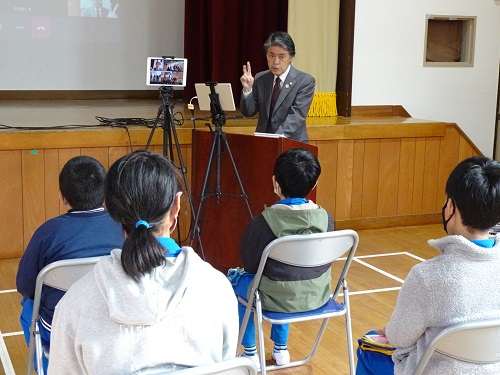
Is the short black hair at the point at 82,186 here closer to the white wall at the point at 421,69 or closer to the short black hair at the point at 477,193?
the short black hair at the point at 477,193

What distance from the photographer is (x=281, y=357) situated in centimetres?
312

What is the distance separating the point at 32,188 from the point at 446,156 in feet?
10.8

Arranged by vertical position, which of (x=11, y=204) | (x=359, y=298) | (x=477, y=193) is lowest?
(x=359, y=298)

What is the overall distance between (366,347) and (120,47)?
225 inches

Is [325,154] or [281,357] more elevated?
[325,154]

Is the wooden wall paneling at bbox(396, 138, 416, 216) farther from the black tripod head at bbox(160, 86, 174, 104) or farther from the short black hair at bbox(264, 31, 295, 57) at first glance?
the black tripod head at bbox(160, 86, 174, 104)

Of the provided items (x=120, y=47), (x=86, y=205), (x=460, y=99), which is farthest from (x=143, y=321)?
(x=120, y=47)

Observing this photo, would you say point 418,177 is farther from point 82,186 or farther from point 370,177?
point 82,186

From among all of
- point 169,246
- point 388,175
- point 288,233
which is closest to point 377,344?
point 288,233

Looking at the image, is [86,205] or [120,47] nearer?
[86,205]

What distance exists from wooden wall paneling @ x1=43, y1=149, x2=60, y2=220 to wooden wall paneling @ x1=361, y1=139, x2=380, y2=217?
2.34 metres

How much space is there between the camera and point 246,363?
1489mm

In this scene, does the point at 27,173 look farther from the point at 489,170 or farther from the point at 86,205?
the point at 489,170

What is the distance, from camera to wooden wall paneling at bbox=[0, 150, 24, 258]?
15.1 ft
